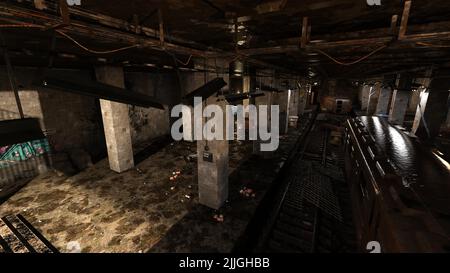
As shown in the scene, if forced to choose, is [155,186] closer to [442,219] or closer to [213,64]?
[213,64]

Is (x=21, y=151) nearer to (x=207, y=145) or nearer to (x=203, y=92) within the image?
(x=207, y=145)

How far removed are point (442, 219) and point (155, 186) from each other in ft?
26.9

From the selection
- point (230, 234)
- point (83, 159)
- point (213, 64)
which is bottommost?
point (230, 234)

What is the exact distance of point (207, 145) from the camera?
6.46 meters

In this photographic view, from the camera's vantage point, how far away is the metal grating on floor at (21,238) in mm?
5371

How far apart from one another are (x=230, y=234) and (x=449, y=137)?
1822 centimetres

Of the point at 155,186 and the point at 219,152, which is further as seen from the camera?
the point at 155,186

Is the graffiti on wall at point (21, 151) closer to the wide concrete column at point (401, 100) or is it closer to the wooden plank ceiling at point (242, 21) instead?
the wooden plank ceiling at point (242, 21)

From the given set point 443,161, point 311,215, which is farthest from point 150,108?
point 443,161

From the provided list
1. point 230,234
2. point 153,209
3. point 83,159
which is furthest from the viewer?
point 83,159
